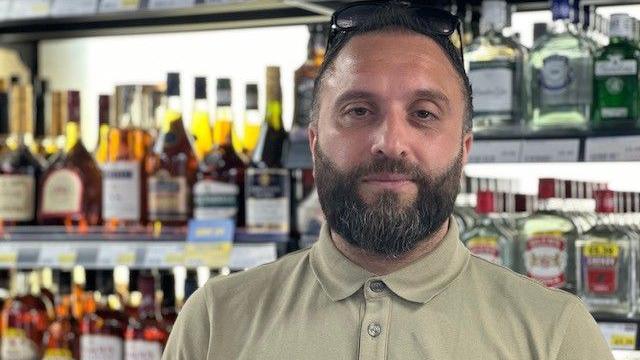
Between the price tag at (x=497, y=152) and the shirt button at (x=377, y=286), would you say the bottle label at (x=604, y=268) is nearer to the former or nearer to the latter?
the price tag at (x=497, y=152)

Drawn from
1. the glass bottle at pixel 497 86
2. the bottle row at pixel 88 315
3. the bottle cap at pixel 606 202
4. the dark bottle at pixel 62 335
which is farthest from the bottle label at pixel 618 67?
the dark bottle at pixel 62 335

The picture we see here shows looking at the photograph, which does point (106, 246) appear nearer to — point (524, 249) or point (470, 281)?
point (524, 249)

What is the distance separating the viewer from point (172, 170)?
2984mm

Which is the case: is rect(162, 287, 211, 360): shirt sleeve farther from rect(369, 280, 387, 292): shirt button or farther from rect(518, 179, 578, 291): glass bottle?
rect(518, 179, 578, 291): glass bottle

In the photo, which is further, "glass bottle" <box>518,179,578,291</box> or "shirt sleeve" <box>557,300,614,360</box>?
"glass bottle" <box>518,179,578,291</box>

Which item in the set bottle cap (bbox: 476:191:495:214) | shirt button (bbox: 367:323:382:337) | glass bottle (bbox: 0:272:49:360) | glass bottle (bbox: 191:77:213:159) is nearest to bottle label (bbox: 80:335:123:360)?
glass bottle (bbox: 0:272:49:360)

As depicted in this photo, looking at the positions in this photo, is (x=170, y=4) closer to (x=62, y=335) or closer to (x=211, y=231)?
(x=211, y=231)

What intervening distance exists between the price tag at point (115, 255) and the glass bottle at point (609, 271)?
3.58 feet

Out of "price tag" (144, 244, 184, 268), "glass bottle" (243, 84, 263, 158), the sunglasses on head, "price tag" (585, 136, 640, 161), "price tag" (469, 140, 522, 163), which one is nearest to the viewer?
the sunglasses on head

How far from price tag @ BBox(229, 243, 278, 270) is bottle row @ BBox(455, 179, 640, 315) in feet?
1.49

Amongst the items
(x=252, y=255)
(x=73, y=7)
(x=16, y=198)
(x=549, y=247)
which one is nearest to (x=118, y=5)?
(x=73, y=7)

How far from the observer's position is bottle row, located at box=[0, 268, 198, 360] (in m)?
2.81

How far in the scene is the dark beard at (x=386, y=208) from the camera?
131cm

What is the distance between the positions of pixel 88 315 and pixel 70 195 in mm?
345
